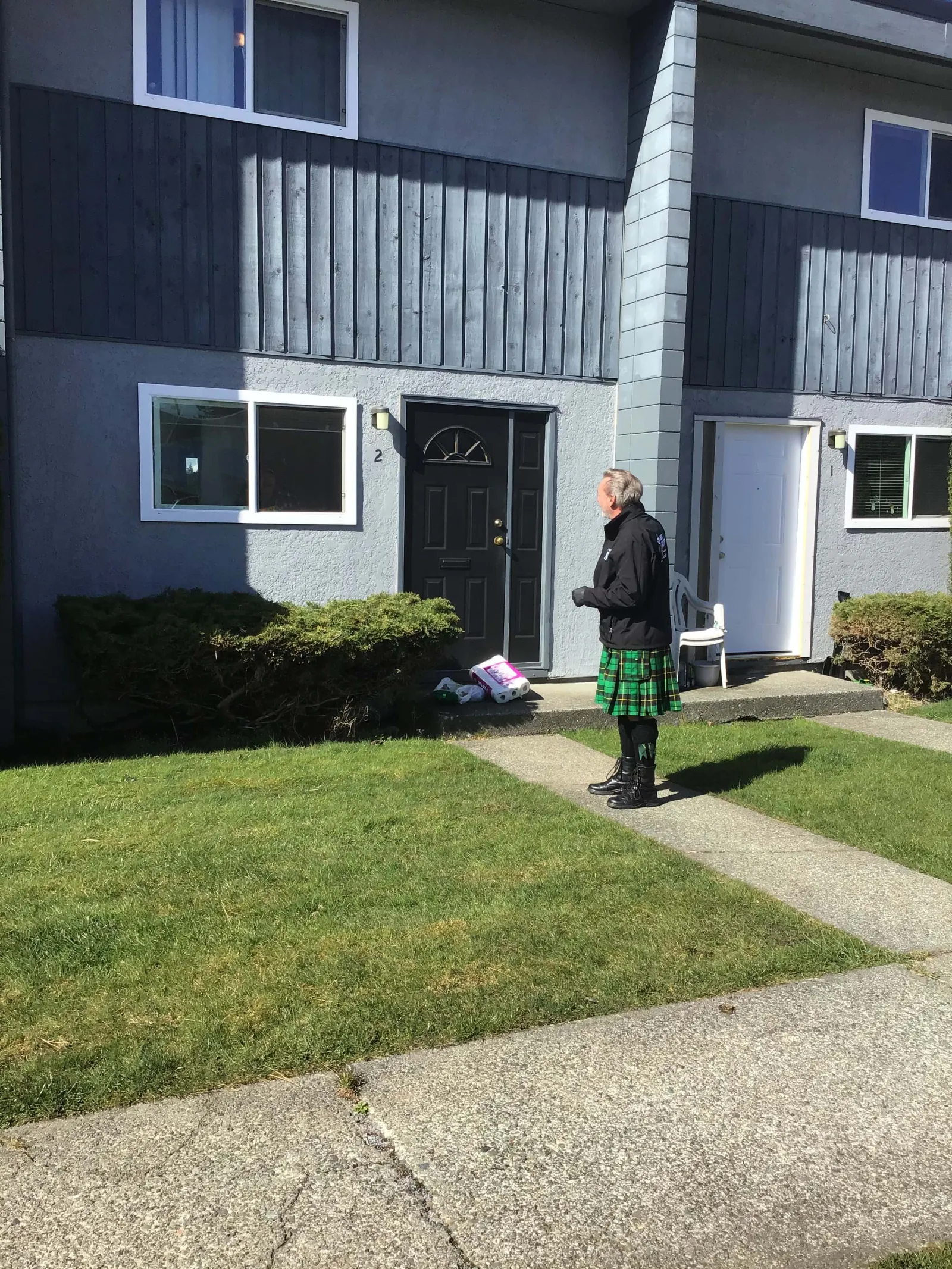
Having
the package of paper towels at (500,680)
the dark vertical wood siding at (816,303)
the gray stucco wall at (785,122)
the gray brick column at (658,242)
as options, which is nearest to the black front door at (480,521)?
the package of paper towels at (500,680)

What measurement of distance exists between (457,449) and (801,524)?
11.9 feet

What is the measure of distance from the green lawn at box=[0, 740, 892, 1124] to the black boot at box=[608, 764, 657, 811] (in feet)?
1.13

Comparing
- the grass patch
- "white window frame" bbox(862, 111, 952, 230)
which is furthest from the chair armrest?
the grass patch

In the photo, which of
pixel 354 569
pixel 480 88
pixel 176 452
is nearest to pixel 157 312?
pixel 176 452

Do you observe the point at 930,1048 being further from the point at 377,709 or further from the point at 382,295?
the point at 382,295

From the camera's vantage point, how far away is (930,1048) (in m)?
3.57

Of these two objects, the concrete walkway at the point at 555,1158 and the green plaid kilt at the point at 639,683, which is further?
the green plaid kilt at the point at 639,683

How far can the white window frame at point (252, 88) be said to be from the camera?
782 cm

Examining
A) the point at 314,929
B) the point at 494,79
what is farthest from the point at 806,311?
the point at 314,929

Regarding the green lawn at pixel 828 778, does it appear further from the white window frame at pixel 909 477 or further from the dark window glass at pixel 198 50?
the dark window glass at pixel 198 50

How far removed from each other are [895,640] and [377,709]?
4802mm

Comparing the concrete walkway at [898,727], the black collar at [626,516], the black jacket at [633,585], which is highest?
the black collar at [626,516]

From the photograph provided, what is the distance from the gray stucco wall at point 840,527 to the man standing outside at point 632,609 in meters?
3.96

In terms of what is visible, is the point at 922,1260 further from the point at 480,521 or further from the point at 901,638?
the point at 901,638
